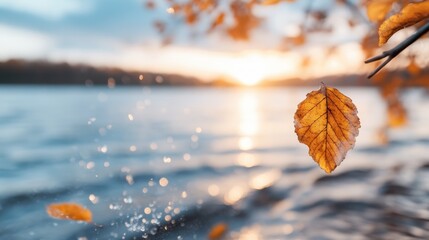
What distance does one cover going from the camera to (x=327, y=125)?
1079 millimetres

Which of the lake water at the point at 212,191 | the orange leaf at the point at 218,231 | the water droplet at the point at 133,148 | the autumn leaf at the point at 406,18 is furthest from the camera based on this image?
the water droplet at the point at 133,148

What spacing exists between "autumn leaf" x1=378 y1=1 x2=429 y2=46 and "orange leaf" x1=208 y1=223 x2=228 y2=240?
5.44m

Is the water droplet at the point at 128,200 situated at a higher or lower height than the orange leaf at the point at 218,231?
higher

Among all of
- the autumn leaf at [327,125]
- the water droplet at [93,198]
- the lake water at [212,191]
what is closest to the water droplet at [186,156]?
the lake water at [212,191]

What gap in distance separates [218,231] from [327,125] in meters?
5.46

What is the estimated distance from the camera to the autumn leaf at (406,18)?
0.84 meters

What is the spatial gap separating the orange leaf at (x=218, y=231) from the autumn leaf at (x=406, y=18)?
17.9 feet

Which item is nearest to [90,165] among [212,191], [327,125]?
[212,191]

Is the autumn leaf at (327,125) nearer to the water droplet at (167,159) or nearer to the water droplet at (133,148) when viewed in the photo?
the water droplet at (167,159)

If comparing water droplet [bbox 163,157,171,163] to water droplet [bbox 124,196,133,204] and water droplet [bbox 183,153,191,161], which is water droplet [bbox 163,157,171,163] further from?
water droplet [bbox 124,196,133,204]

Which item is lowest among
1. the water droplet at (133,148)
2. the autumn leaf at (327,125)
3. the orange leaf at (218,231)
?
the autumn leaf at (327,125)

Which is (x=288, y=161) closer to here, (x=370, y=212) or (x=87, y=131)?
(x=370, y=212)

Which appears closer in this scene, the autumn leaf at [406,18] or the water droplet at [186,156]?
the autumn leaf at [406,18]

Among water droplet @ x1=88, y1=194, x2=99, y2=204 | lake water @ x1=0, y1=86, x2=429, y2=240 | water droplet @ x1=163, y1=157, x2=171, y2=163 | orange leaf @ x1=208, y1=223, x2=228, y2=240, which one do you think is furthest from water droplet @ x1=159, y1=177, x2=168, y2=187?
orange leaf @ x1=208, y1=223, x2=228, y2=240
